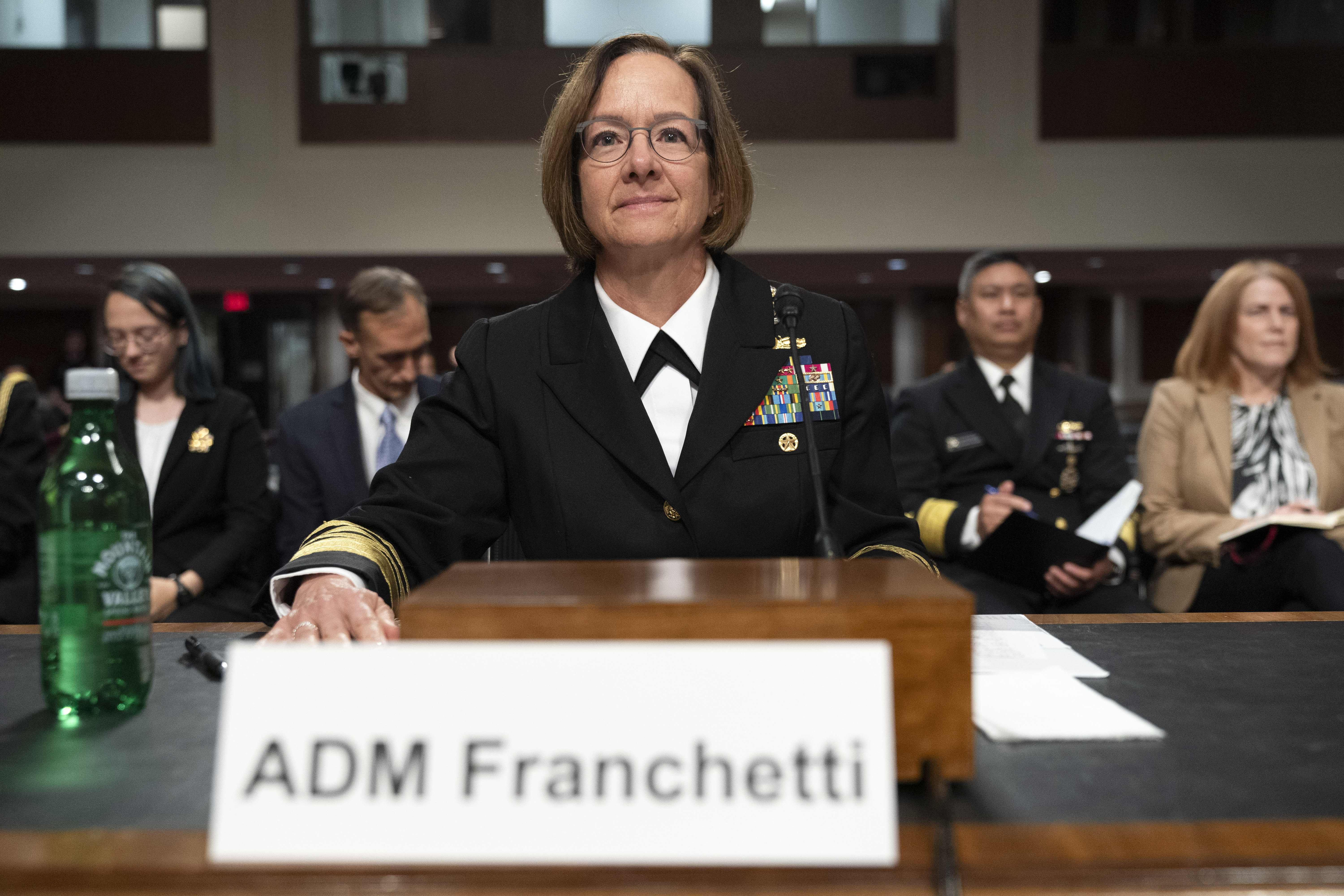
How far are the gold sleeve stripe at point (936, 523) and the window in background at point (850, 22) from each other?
6154 millimetres

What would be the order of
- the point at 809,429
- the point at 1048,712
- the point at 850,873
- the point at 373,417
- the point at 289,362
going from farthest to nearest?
1. the point at 289,362
2. the point at 373,417
3. the point at 809,429
4. the point at 1048,712
5. the point at 850,873

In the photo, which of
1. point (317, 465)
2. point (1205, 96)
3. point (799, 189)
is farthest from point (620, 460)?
point (1205, 96)

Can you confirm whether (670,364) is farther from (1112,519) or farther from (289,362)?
(289,362)

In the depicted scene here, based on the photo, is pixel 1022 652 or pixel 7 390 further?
pixel 7 390

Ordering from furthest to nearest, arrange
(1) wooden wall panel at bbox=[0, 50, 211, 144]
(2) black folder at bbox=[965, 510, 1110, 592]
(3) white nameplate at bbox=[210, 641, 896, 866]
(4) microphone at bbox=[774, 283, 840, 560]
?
(1) wooden wall panel at bbox=[0, 50, 211, 144]
(2) black folder at bbox=[965, 510, 1110, 592]
(4) microphone at bbox=[774, 283, 840, 560]
(3) white nameplate at bbox=[210, 641, 896, 866]

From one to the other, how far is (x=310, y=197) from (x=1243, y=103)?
7366 millimetres

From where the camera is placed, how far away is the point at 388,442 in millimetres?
2857

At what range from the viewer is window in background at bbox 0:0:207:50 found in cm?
789

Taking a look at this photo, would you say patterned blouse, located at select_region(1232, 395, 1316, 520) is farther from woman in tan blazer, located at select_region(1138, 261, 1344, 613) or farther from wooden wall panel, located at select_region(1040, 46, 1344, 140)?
wooden wall panel, located at select_region(1040, 46, 1344, 140)

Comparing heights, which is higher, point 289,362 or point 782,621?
point 289,362

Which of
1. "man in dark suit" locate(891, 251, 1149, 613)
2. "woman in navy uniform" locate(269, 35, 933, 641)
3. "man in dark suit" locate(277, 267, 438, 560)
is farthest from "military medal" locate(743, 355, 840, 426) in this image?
"man in dark suit" locate(277, 267, 438, 560)

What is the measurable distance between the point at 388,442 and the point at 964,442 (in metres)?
1.67

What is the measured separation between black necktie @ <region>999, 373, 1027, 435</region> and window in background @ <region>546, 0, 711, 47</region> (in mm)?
5890

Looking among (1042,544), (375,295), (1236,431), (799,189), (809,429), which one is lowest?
(1042,544)
